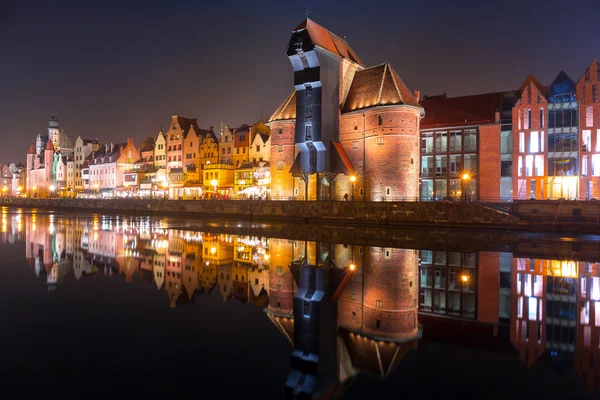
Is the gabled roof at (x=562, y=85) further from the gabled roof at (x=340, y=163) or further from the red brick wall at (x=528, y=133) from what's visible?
the gabled roof at (x=340, y=163)

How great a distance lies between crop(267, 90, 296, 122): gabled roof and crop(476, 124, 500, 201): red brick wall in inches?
892

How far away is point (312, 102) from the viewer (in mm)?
44062

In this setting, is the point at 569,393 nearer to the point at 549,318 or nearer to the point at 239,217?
the point at 549,318

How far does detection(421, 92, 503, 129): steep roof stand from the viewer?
50.3 m

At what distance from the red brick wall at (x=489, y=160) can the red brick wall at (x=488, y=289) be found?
1329 inches

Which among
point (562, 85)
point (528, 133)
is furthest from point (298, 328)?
point (562, 85)

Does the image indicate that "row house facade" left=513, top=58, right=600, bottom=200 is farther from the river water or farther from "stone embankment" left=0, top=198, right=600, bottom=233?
the river water

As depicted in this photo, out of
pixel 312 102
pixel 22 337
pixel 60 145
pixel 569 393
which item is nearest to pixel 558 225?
pixel 312 102

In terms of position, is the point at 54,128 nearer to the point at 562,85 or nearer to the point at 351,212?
the point at 351,212

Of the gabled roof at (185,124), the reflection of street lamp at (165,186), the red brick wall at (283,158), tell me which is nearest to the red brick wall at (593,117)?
the red brick wall at (283,158)

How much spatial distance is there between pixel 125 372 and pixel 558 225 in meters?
35.4

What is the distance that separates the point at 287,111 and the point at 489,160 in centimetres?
2498

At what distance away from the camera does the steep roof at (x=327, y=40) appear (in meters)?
43.5

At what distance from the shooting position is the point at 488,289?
12289 mm
